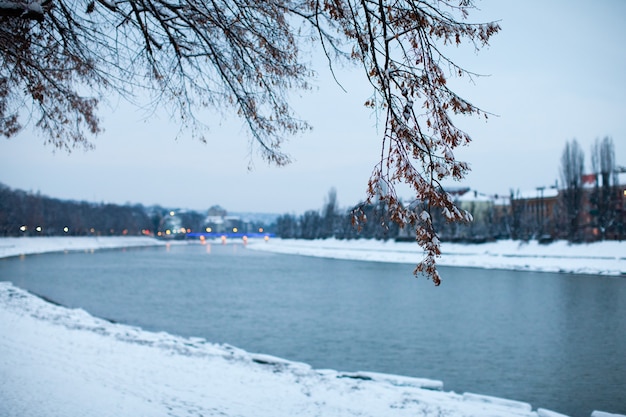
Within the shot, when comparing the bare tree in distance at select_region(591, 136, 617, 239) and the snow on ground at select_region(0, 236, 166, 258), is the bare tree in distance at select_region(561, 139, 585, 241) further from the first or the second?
the snow on ground at select_region(0, 236, 166, 258)

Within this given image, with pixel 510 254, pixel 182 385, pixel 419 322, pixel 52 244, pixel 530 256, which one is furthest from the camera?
pixel 52 244

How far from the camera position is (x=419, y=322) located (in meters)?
16.7

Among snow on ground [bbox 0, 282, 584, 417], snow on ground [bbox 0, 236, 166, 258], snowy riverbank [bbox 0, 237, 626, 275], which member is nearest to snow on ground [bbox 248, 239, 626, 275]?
snowy riverbank [bbox 0, 237, 626, 275]

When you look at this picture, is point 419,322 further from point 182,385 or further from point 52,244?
point 52,244

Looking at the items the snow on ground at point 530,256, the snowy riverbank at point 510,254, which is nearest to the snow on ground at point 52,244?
the snowy riverbank at point 510,254

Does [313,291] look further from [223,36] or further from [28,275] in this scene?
[223,36]

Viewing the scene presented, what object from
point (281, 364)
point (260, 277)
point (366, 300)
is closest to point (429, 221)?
point (281, 364)

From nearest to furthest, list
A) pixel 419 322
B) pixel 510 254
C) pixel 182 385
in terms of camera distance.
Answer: pixel 182 385 < pixel 419 322 < pixel 510 254

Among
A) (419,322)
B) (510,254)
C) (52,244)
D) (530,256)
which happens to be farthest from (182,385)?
(52,244)

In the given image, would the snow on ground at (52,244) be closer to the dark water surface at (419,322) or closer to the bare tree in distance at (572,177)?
the dark water surface at (419,322)

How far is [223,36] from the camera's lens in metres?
5.31

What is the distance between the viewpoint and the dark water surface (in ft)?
35.2

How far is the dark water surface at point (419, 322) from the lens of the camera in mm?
10742

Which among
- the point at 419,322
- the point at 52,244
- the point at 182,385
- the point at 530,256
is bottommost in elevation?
the point at 419,322
